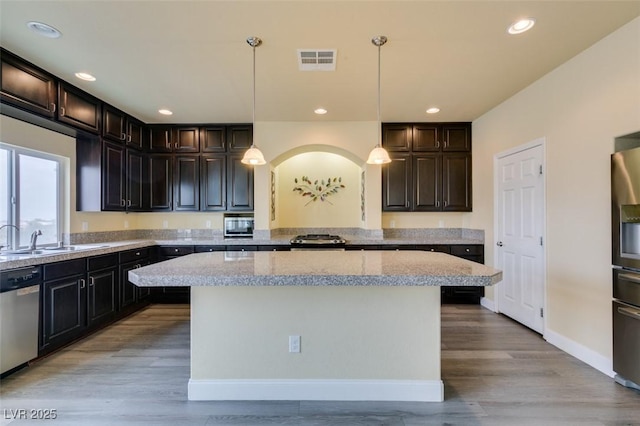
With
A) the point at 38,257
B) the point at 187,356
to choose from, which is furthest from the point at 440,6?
the point at 38,257

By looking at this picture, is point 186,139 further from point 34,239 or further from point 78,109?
point 34,239

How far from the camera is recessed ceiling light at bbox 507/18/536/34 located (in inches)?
84.0

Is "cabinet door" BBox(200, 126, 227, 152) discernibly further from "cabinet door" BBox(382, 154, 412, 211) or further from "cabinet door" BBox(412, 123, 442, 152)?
"cabinet door" BBox(412, 123, 442, 152)

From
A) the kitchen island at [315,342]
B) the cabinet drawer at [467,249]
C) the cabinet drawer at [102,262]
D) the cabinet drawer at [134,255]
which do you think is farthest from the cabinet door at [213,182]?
the cabinet drawer at [467,249]

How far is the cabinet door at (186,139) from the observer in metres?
4.56

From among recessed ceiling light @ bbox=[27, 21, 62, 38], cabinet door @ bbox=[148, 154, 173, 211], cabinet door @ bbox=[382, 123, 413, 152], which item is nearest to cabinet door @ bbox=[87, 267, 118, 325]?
cabinet door @ bbox=[148, 154, 173, 211]

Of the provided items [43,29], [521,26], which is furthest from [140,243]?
[521,26]

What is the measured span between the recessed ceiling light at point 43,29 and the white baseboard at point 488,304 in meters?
5.24

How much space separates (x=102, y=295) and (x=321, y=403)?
9.10 ft

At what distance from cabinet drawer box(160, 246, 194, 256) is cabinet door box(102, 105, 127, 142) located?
159cm

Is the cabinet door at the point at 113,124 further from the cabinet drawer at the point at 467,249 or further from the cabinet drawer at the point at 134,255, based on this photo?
the cabinet drawer at the point at 467,249

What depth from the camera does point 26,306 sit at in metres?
2.43

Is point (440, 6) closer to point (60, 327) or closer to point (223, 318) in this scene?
point (223, 318)

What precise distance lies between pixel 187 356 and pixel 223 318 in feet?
3.25
